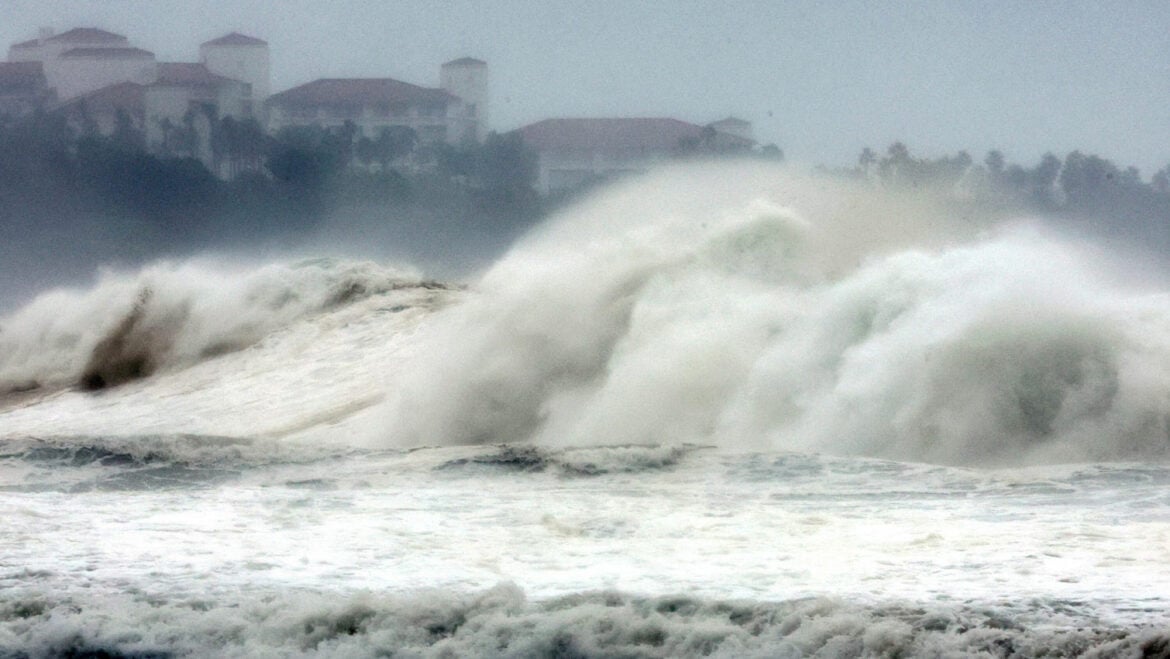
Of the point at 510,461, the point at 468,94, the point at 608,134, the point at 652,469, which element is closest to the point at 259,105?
the point at 468,94

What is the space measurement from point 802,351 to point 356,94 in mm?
63689

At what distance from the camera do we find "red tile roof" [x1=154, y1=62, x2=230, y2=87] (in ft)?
235

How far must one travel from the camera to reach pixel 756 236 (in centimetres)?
1906

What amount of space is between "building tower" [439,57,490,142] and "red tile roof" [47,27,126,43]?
1570 cm

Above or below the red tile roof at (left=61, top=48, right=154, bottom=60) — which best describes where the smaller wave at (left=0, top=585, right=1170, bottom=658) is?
below

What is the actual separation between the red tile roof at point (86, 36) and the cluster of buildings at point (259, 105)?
7cm

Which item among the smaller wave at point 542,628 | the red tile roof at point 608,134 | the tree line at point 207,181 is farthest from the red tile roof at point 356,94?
the smaller wave at point 542,628

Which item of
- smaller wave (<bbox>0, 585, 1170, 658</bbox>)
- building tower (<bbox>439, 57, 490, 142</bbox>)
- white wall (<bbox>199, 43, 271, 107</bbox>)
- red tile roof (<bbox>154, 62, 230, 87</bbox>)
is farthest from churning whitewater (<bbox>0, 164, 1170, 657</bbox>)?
white wall (<bbox>199, 43, 271, 107</bbox>)

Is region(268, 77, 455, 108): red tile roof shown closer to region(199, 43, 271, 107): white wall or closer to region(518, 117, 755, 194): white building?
region(199, 43, 271, 107): white wall

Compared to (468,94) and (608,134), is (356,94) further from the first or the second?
(608,134)

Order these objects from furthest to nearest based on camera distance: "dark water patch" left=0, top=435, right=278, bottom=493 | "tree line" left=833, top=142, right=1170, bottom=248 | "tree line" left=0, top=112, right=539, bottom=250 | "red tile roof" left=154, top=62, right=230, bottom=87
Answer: "red tile roof" left=154, top=62, right=230, bottom=87
"tree line" left=0, top=112, right=539, bottom=250
"tree line" left=833, top=142, right=1170, bottom=248
"dark water patch" left=0, top=435, right=278, bottom=493

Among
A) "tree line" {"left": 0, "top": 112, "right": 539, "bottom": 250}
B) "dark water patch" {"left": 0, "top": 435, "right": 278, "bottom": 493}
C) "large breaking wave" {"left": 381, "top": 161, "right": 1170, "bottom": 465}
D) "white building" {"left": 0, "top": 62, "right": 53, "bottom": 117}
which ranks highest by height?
"white building" {"left": 0, "top": 62, "right": 53, "bottom": 117}

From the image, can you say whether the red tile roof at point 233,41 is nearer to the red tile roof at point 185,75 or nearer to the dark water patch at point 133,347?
the red tile roof at point 185,75

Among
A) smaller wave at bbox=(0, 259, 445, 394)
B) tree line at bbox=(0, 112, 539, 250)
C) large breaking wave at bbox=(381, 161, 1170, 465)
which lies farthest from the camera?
tree line at bbox=(0, 112, 539, 250)
